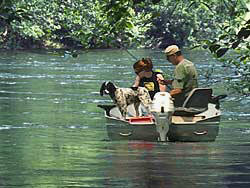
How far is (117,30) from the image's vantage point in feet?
47.0

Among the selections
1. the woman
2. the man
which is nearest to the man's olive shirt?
the man

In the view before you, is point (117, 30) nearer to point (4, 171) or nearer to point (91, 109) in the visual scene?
point (4, 171)

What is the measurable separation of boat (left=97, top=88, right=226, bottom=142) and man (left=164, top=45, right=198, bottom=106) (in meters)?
0.18

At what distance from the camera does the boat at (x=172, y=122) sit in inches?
653

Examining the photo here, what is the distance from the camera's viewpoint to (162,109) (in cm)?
1642

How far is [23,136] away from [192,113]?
496cm

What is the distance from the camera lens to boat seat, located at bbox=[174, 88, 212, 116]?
1703 cm

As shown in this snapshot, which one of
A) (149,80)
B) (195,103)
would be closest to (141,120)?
(149,80)

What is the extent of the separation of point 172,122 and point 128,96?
3.85ft

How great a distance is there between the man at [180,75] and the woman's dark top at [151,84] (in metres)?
0.75

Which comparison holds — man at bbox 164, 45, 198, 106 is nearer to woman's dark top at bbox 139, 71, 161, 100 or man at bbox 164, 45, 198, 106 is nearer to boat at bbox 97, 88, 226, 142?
boat at bbox 97, 88, 226, 142

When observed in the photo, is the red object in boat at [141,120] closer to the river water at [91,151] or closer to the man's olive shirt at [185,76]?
the river water at [91,151]

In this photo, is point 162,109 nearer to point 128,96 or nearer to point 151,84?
point 128,96

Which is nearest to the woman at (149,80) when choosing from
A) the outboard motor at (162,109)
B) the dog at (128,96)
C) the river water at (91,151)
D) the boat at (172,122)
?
the dog at (128,96)
